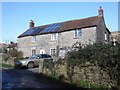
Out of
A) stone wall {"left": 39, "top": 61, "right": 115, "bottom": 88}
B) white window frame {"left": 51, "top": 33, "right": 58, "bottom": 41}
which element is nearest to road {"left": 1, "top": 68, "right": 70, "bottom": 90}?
stone wall {"left": 39, "top": 61, "right": 115, "bottom": 88}

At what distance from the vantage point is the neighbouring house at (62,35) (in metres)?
33.0

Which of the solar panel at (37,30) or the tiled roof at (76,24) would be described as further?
the solar panel at (37,30)

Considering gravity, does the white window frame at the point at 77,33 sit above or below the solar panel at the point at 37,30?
below

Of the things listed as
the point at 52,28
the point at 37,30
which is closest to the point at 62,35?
the point at 52,28

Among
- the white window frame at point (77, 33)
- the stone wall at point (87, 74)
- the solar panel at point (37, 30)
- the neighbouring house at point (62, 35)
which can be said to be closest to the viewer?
the stone wall at point (87, 74)

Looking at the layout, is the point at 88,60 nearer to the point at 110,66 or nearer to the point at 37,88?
the point at 110,66

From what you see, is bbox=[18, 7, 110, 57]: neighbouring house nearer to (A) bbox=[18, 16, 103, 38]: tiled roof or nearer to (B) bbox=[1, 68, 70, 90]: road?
(A) bbox=[18, 16, 103, 38]: tiled roof

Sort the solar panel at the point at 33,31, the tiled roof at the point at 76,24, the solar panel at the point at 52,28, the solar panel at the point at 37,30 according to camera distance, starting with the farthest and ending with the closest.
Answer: the solar panel at the point at 33,31, the solar panel at the point at 37,30, the solar panel at the point at 52,28, the tiled roof at the point at 76,24

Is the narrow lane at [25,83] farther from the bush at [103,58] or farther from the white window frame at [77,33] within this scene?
the white window frame at [77,33]

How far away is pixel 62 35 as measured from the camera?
36531 mm

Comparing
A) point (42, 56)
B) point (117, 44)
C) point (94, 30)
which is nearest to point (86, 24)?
point (94, 30)

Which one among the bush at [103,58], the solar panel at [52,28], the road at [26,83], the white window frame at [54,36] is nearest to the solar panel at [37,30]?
the solar panel at [52,28]

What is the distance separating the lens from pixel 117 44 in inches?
495

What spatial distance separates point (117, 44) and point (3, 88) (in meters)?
7.23
